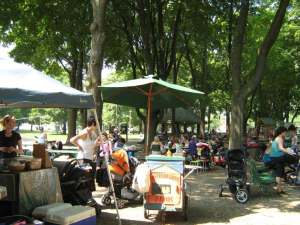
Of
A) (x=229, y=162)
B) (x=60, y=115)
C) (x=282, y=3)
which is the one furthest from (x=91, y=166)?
(x=60, y=115)

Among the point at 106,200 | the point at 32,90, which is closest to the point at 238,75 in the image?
the point at 106,200

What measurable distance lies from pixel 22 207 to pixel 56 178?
858 millimetres

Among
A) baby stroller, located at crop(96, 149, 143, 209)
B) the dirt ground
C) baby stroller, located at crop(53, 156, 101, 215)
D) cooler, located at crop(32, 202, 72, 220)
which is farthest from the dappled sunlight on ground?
cooler, located at crop(32, 202, 72, 220)

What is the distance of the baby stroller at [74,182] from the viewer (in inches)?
320

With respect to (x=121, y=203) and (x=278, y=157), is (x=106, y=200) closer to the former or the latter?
(x=121, y=203)

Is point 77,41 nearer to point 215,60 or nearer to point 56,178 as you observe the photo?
point 56,178

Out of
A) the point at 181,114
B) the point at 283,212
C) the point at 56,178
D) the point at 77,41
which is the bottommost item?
the point at 283,212

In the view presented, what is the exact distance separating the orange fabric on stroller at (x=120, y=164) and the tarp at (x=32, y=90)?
2.65 metres

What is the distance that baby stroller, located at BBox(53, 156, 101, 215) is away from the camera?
813 cm

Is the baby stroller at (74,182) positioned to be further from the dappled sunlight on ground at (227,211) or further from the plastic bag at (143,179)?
the plastic bag at (143,179)

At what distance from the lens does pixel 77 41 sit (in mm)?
22172

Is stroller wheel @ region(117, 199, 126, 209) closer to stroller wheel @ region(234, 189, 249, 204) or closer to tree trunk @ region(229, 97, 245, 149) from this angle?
stroller wheel @ region(234, 189, 249, 204)

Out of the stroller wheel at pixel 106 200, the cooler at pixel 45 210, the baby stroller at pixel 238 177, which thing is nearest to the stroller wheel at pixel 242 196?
the baby stroller at pixel 238 177

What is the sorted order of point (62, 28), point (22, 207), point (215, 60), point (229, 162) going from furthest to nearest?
point (215, 60)
point (62, 28)
point (229, 162)
point (22, 207)
